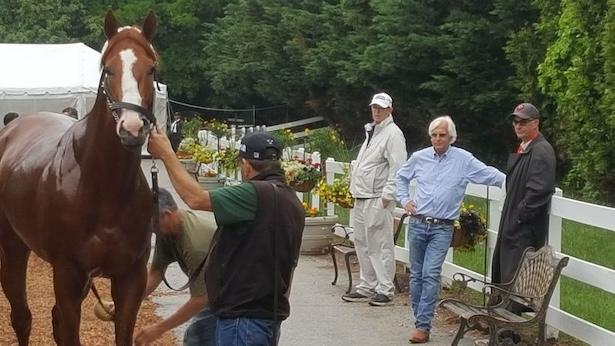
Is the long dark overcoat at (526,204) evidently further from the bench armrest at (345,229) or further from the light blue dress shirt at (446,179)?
the bench armrest at (345,229)

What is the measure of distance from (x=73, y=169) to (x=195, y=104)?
44.6 metres

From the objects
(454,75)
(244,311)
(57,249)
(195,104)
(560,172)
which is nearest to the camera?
(244,311)

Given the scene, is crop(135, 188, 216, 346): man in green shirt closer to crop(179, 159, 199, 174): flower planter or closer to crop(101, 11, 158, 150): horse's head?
crop(101, 11, 158, 150): horse's head

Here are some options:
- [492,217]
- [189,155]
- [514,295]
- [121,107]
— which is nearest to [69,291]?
[121,107]

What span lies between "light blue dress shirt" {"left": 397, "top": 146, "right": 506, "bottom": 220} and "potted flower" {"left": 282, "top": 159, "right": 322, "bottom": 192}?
4.86 meters

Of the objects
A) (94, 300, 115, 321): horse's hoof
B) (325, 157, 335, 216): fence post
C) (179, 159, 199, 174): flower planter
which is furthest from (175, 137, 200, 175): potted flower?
(94, 300, 115, 321): horse's hoof

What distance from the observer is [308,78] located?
32875 mm

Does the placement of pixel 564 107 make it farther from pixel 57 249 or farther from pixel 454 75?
pixel 57 249

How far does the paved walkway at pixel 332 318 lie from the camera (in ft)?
28.5

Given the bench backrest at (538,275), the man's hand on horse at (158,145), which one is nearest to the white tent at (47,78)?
the bench backrest at (538,275)

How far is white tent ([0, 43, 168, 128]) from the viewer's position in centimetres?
2678

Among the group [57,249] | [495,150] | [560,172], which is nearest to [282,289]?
[57,249]

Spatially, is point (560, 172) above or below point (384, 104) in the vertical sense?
below

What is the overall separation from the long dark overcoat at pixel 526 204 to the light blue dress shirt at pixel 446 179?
621 millimetres
